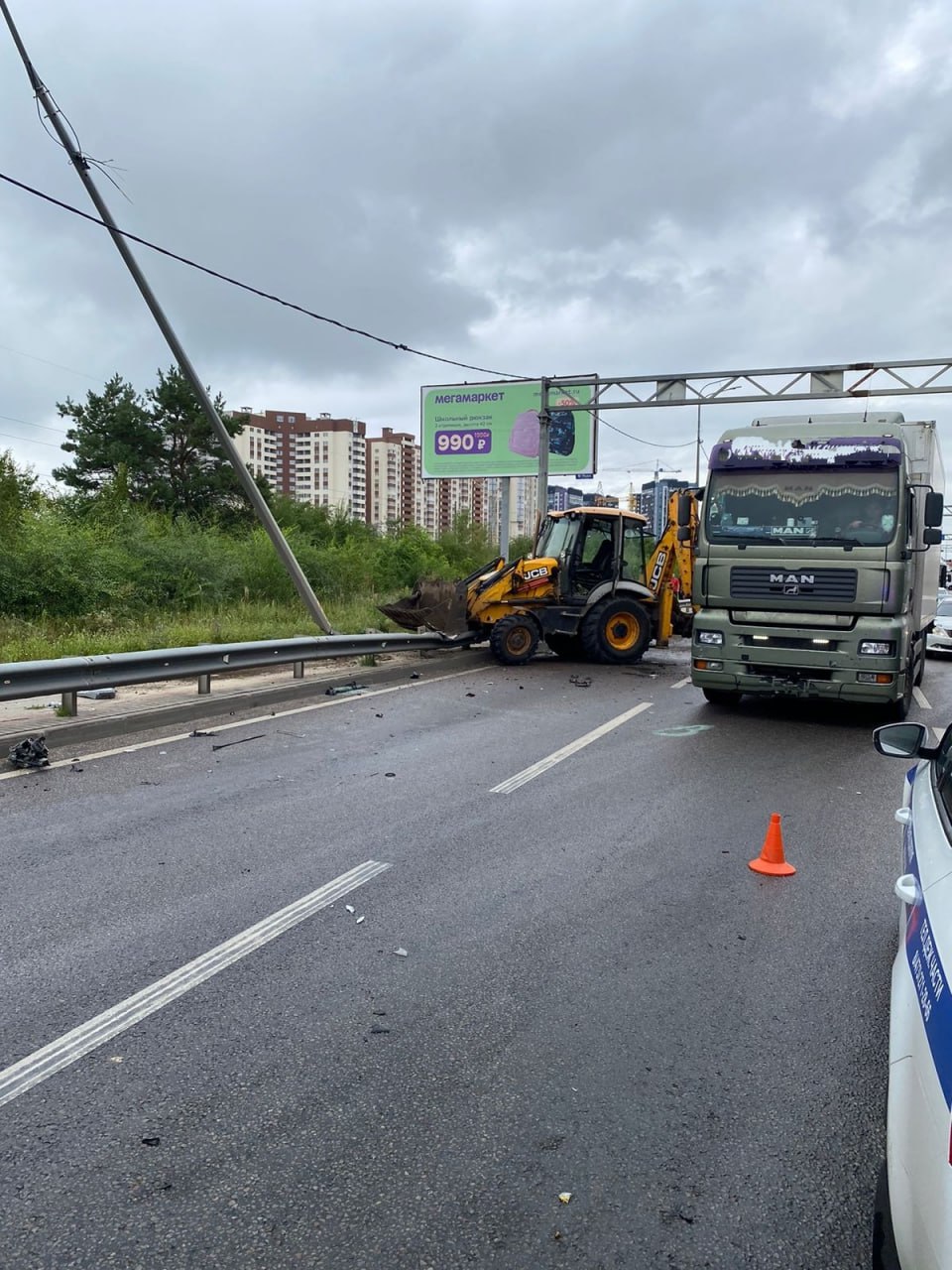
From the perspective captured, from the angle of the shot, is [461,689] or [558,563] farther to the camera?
[558,563]

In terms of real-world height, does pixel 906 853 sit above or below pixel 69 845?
above

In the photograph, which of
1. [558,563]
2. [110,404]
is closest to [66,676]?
[558,563]

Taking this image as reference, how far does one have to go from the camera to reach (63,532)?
1900 cm

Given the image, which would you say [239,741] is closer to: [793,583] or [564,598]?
[793,583]

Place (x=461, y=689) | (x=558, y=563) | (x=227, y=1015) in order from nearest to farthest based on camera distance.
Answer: (x=227, y=1015), (x=461, y=689), (x=558, y=563)

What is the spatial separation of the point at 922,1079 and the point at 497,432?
3056 cm

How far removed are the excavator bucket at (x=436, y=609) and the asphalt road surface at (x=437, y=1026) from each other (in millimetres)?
8686

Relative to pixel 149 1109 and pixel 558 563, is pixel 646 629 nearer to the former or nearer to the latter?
pixel 558 563

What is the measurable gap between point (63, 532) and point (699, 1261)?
63.7 ft

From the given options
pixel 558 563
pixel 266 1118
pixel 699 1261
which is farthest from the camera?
pixel 558 563

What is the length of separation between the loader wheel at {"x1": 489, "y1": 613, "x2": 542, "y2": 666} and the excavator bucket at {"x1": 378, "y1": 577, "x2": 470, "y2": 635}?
675mm

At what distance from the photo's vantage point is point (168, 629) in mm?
15461

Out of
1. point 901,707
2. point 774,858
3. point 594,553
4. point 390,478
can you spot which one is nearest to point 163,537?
point 594,553

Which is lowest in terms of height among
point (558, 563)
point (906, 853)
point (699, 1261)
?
point (699, 1261)
